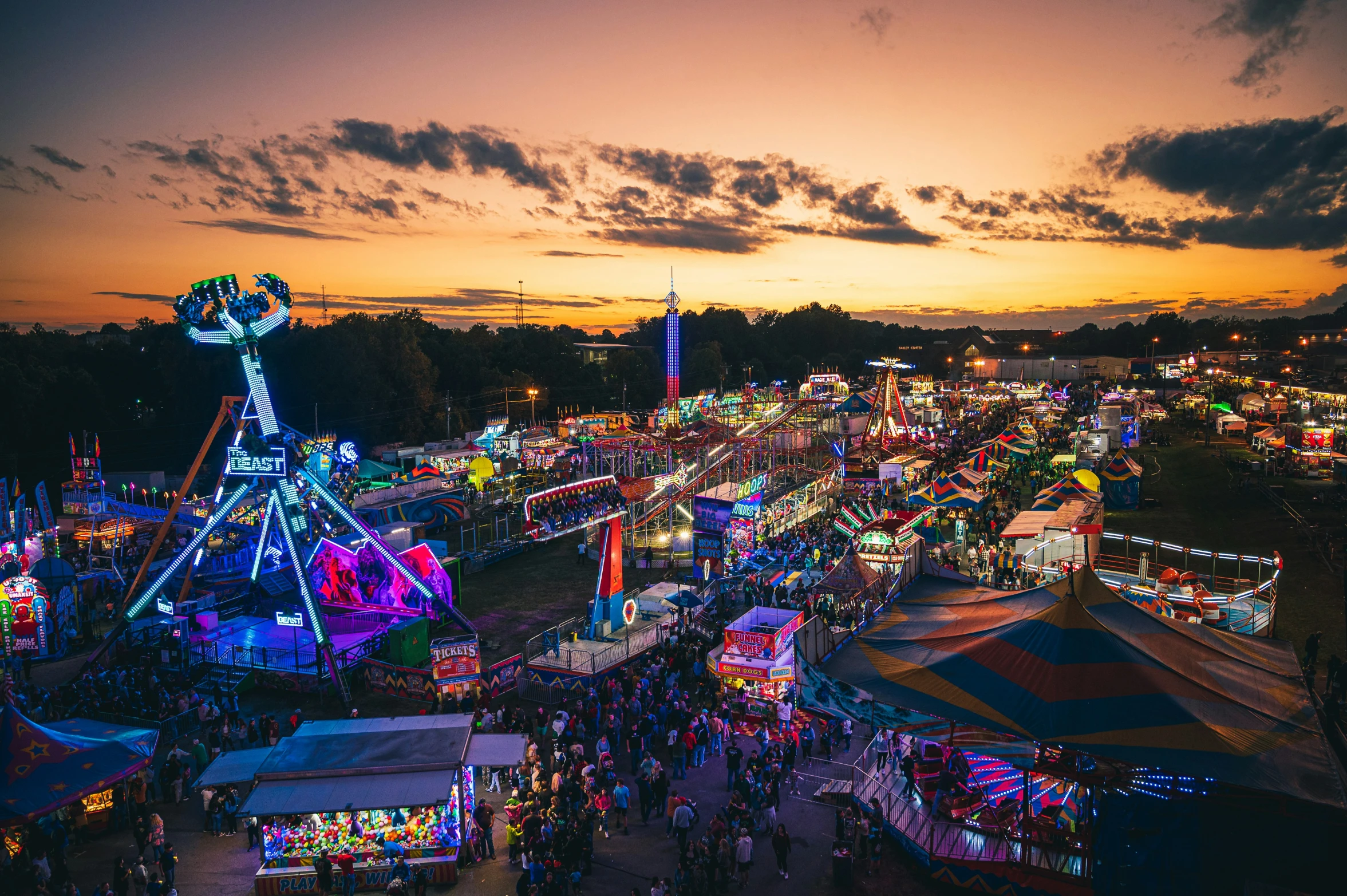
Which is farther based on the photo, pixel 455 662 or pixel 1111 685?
pixel 455 662

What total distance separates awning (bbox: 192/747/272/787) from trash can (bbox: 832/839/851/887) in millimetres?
8013

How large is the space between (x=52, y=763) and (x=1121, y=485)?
36.7 metres

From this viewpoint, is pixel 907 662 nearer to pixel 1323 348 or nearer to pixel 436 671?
pixel 436 671

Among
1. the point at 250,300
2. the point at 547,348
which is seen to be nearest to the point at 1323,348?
the point at 547,348

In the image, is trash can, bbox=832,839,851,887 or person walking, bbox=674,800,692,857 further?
person walking, bbox=674,800,692,857

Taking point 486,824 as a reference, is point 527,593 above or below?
below

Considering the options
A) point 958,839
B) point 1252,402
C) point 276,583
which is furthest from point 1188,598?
point 1252,402

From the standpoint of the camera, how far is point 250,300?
17172mm

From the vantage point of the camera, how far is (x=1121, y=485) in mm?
33594

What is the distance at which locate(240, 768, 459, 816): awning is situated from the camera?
388 inches

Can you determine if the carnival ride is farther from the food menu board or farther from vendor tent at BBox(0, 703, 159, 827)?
the food menu board

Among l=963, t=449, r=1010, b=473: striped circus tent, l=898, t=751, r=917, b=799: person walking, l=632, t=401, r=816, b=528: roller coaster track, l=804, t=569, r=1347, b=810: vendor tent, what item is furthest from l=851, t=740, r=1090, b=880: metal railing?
l=963, t=449, r=1010, b=473: striped circus tent

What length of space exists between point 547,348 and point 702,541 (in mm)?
53103

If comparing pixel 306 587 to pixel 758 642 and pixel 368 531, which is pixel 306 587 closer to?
pixel 368 531
